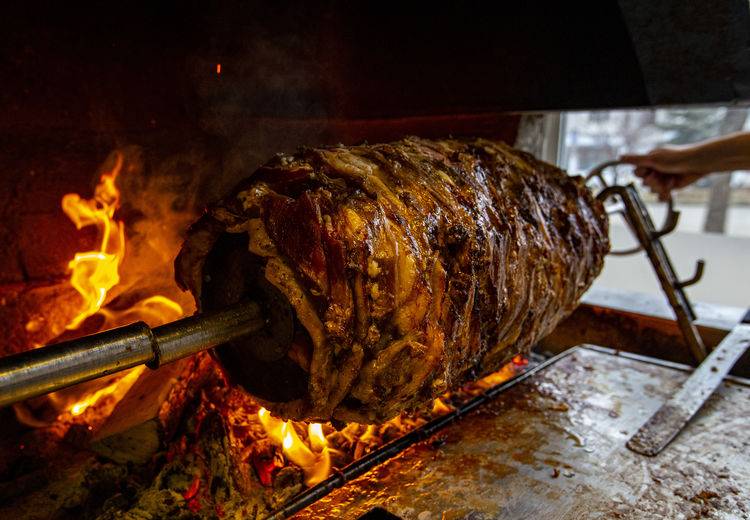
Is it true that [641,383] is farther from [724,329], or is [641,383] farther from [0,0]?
[0,0]

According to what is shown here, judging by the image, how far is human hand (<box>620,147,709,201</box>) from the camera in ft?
11.1

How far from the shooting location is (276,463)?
2.27m

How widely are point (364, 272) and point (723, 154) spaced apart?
2661 millimetres

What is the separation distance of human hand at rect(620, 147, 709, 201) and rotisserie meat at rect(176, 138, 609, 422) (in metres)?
1.65

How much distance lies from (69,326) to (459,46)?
2.23 meters

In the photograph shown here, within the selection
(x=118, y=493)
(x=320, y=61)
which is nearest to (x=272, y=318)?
(x=118, y=493)

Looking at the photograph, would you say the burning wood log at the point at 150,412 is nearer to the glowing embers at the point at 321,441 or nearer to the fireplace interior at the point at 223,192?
the fireplace interior at the point at 223,192

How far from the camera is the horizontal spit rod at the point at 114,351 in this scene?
117 centimetres

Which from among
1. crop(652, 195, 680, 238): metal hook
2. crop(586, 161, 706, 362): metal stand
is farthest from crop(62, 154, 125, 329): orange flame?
crop(652, 195, 680, 238): metal hook

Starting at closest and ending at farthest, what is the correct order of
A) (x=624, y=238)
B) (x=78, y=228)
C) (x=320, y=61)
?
1. (x=78, y=228)
2. (x=320, y=61)
3. (x=624, y=238)

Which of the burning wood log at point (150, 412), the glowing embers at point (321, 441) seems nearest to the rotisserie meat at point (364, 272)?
the glowing embers at point (321, 441)

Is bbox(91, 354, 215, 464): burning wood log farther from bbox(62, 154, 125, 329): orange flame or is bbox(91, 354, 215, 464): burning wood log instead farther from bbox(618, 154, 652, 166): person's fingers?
bbox(618, 154, 652, 166): person's fingers

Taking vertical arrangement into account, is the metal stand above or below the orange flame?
below

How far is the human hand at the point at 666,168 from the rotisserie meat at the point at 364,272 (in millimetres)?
1652
